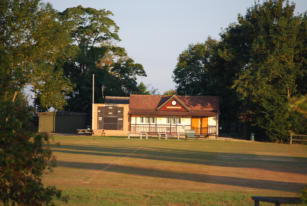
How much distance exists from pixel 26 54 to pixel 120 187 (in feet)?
82.9

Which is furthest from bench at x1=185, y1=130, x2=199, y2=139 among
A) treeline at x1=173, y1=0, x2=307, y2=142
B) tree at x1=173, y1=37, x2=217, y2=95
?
tree at x1=173, y1=37, x2=217, y2=95

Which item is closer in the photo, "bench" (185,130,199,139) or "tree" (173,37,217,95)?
"bench" (185,130,199,139)

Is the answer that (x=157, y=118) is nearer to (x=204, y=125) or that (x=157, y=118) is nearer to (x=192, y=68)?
(x=204, y=125)

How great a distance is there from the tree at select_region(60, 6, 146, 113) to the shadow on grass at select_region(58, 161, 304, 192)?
39381 mm

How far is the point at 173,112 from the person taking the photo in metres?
43.3

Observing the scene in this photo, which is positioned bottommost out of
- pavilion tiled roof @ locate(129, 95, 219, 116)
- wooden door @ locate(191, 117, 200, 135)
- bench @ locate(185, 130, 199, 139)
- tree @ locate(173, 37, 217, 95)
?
bench @ locate(185, 130, 199, 139)

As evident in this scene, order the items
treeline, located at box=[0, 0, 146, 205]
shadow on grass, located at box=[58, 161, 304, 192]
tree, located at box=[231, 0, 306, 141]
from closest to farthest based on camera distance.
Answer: treeline, located at box=[0, 0, 146, 205], shadow on grass, located at box=[58, 161, 304, 192], tree, located at box=[231, 0, 306, 141]

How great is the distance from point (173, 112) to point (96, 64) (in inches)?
764

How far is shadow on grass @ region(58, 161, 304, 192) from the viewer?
38.5 feet

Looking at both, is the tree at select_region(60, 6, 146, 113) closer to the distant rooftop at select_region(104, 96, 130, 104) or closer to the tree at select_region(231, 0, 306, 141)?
the distant rooftop at select_region(104, 96, 130, 104)

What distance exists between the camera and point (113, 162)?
674 inches

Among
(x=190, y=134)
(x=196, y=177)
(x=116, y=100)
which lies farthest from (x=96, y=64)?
(x=196, y=177)

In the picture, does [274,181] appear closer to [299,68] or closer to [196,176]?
[196,176]

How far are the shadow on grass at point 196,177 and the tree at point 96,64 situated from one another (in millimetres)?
39381
